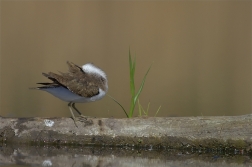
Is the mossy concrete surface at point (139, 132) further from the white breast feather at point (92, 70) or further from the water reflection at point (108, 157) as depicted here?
the white breast feather at point (92, 70)

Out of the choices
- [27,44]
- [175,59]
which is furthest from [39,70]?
[175,59]

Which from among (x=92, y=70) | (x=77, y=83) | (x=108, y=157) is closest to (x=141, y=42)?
(x=92, y=70)

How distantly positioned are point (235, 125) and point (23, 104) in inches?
204

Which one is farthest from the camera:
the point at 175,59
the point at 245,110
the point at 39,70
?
the point at 175,59

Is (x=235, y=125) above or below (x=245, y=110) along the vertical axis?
above

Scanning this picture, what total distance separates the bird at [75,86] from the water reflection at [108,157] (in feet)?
2.09

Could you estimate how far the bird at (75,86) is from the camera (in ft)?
29.1

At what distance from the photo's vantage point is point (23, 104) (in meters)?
12.6

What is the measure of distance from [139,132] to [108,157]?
69 centimetres

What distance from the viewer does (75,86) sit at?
29.4 feet

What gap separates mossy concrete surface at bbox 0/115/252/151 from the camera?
886 cm

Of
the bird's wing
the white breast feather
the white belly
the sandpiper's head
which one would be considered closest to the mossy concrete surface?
the white belly

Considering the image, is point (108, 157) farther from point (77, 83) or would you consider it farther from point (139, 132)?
point (77, 83)

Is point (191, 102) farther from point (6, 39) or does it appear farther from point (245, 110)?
point (6, 39)
